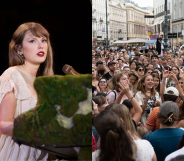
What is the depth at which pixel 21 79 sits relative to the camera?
7.11 feet

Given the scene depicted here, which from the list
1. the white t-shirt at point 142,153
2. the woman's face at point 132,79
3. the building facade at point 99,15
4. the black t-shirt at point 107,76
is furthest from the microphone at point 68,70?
the black t-shirt at point 107,76

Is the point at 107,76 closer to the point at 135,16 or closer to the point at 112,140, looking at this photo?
the point at 112,140

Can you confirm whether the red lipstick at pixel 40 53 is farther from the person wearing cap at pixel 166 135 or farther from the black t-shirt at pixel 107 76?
the black t-shirt at pixel 107 76

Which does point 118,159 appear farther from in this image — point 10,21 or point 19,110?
point 10,21

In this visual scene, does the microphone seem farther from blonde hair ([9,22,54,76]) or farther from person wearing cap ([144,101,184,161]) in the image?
person wearing cap ([144,101,184,161])

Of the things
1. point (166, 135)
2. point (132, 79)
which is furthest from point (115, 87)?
point (166, 135)

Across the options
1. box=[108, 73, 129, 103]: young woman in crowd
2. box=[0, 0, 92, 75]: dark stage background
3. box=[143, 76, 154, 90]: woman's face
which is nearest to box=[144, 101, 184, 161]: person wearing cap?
box=[0, 0, 92, 75]: dark stage background

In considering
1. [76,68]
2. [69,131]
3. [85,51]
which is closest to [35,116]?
[69,131]

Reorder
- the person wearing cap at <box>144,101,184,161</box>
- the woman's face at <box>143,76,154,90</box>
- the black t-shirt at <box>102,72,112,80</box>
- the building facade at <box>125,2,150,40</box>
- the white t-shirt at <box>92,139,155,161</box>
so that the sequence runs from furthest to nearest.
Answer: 1. the building facade at <box>125,2,150,40</box>
2. the black t-shirt at <box>102,72,112,80</box>
3. the woman's face at <box>143,76,154,90</box>
4. the person wearing cap at <box>144,101,184,161</box>
5. the white t-shirt at <box>92,139,155,161</box>

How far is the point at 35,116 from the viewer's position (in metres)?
2.19

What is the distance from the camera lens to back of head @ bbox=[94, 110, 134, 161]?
222 cm

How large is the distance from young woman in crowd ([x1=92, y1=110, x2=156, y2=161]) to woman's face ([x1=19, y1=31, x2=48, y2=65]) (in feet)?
2.51

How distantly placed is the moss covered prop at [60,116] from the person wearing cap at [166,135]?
0.94 m

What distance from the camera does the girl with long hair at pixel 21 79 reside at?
7.02 feet
